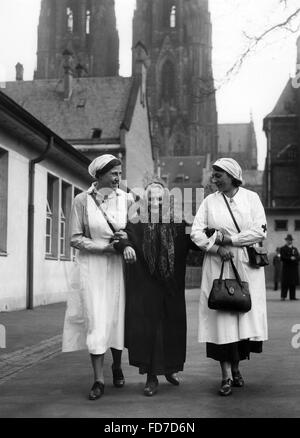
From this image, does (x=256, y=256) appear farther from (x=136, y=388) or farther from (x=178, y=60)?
(x=178, y=60)

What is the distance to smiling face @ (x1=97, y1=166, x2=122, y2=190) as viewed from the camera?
6.61 metres

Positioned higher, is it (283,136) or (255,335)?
(283,136)

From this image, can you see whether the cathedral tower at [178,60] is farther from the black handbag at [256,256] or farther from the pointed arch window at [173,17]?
the black handbag at [256,256]

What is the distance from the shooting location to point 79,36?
90750 mm

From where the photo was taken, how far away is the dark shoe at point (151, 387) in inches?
245

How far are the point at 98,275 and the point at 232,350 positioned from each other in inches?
50.4

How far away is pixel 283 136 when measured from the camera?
194 ft

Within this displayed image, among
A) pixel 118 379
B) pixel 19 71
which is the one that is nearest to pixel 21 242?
pixel 118 379

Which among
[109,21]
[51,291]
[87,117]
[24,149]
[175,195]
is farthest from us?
[109,21]

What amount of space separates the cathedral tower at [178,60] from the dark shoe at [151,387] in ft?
310

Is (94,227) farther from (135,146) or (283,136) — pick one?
(283,136)

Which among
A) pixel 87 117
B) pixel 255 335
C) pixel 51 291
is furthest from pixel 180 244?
pixel 87 117

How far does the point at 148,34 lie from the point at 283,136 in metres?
48.0

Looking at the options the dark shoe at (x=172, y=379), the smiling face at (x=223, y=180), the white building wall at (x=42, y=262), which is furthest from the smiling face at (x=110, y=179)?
the white building wall at (x=42, y=262)
